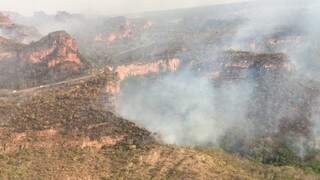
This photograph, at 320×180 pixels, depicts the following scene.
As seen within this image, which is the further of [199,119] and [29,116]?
[199,119]

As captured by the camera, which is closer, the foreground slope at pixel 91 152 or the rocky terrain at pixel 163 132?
the foreground slope at pixel 91 152

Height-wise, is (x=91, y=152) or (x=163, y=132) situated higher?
(x=91, y=152)

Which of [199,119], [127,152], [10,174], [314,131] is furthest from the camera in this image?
[199,119]

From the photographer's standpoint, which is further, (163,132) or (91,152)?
(163,132)

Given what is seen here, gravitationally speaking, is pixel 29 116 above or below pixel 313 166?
above

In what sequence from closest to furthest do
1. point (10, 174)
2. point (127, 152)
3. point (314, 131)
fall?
point (10, 174)
point (127, 152)
point (314, 131)

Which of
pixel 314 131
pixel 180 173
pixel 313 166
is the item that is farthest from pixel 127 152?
pixel 314 131

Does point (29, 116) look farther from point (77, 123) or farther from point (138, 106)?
point (138, 106)

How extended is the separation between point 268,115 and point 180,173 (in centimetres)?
4902

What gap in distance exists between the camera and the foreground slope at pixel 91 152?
135875 mm

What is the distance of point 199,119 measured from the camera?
597 feet

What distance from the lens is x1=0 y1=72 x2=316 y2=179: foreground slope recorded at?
135875 mm

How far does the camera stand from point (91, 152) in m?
142

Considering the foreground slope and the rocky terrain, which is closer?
the foreground slope
